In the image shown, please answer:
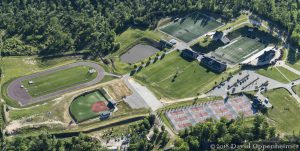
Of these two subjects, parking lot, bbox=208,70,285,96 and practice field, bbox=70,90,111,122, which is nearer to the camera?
practice field, bbox=70,90,111,122

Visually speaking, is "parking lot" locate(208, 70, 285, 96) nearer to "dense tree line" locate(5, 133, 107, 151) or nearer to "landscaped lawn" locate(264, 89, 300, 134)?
"landscaped lawn" locate(264, 89, 300, 134)

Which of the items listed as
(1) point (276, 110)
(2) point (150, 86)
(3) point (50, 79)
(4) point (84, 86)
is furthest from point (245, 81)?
(3) point (50, 79)

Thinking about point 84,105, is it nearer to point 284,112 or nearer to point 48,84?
point 48,84

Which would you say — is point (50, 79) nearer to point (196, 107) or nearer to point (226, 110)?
point (196, 107)

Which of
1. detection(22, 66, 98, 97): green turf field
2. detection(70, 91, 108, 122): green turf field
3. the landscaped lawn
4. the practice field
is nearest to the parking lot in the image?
the landscaped lawn

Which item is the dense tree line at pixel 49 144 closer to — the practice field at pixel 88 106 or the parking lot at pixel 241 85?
the practice field at pixel 88 106

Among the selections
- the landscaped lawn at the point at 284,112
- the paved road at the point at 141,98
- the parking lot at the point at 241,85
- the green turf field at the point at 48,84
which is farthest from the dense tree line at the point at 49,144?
the landscaped lawn at the point at 284,112
